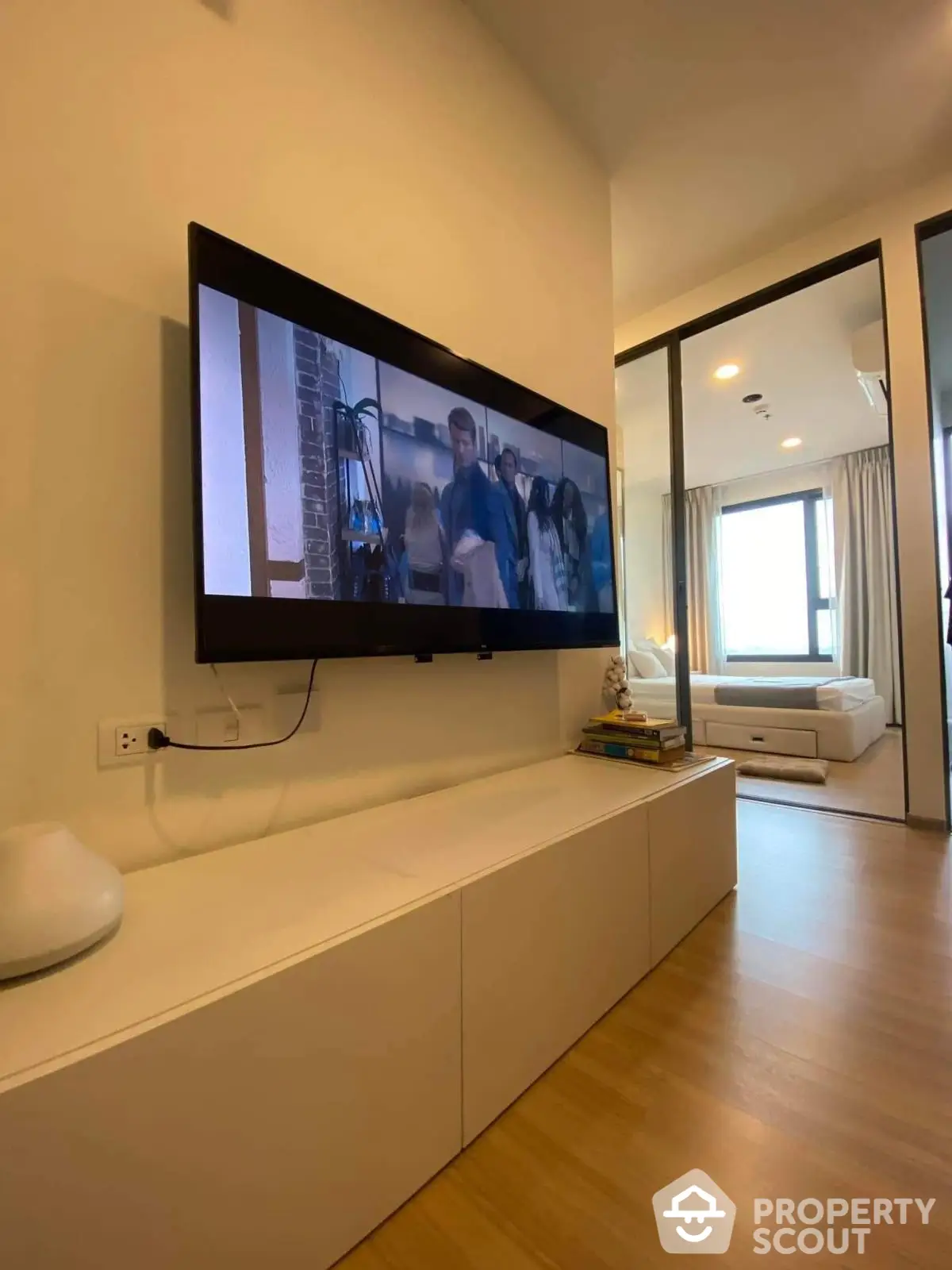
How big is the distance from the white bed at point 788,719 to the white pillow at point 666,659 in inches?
10.6

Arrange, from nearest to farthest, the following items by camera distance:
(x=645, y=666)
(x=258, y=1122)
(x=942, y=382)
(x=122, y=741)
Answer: (x=258, y=1122)
(x=122, y=741)
(x=942, y=382)
(x=645, y=666)

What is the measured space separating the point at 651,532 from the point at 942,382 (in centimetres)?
267

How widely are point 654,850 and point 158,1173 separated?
1269mm

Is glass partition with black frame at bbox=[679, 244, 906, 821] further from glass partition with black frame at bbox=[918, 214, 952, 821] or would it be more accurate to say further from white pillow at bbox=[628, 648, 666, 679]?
white pillow at bbox=[628, 648, 666, 679]

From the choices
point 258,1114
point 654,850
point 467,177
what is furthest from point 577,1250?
point 467,177

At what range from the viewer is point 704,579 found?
702 cm

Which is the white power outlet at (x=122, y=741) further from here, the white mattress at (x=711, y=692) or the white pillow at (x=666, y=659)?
the white pillow at (x=666, y=659)

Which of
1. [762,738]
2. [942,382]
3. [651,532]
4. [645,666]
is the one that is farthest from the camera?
[651,532]

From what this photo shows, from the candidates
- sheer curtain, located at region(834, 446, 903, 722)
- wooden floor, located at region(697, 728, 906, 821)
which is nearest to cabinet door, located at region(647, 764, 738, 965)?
wooden floor, located at region(697, 728, 906, 821)

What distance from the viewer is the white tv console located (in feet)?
2.06

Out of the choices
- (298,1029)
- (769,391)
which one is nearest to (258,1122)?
(298,1029)

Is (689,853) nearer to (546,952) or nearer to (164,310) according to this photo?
(546,952)

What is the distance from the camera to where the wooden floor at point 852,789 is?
301cm

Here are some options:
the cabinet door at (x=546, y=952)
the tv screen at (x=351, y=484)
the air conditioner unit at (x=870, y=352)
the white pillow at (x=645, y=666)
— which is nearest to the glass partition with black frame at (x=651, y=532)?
the white pillow at (x=645, y=666)
